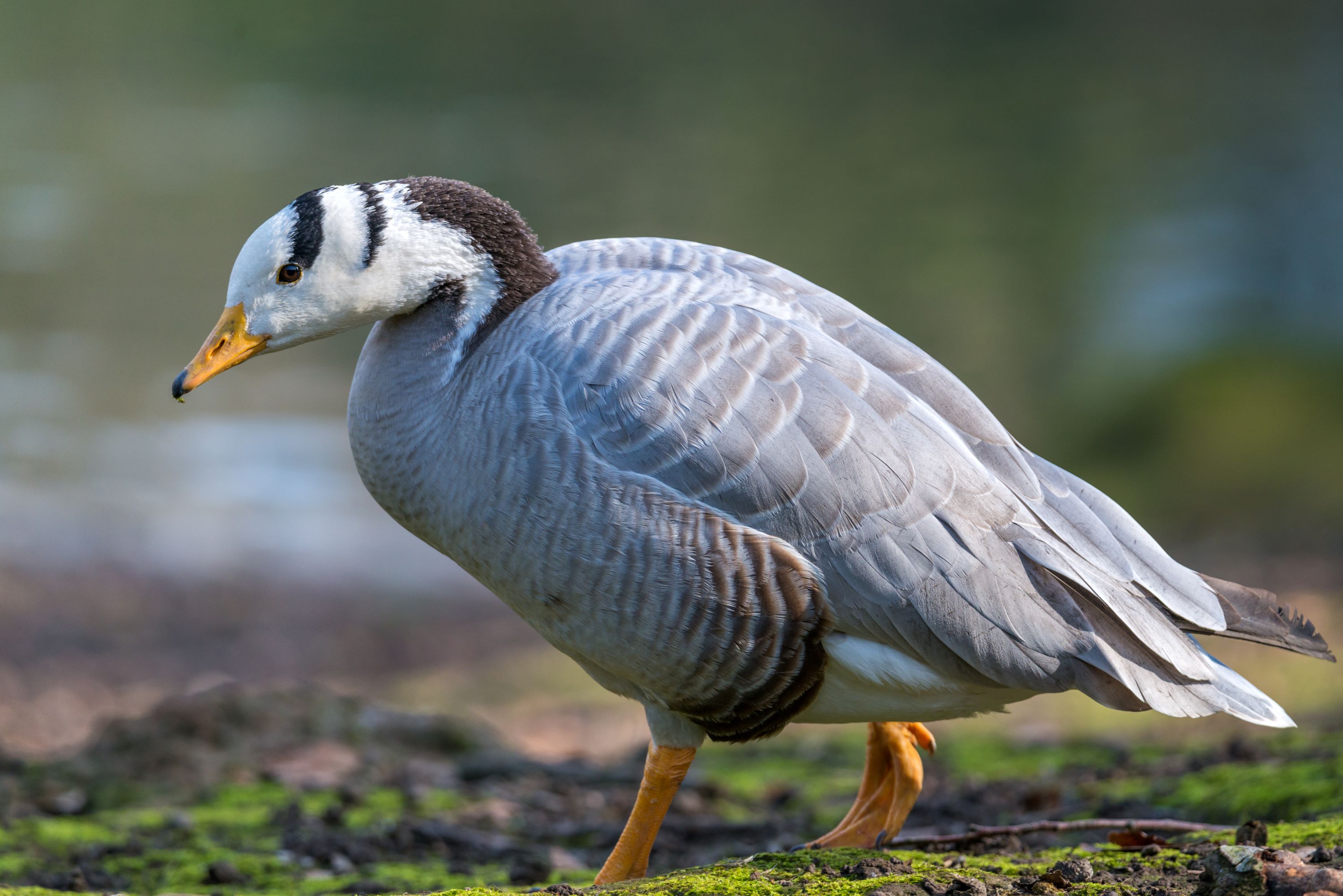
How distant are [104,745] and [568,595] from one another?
4.01 metres

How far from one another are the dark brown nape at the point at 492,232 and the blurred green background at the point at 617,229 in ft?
22.2

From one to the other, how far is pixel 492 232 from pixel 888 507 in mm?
1921

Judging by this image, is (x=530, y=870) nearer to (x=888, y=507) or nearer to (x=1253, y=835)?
(x=888, y=507)

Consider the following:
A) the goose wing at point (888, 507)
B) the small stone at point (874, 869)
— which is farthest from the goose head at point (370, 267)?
the small stone at point (874, 869)

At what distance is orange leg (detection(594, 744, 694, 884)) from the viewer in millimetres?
4816

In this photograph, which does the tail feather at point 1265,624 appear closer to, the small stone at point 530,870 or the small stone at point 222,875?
the small stone at point 530,870

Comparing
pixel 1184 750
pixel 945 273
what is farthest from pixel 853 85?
pixel 1184 750

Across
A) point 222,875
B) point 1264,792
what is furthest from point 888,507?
point 222,875

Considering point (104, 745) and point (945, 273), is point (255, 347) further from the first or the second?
point (945, 273)

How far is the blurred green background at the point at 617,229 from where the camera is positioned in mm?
13844

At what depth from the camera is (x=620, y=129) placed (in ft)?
121

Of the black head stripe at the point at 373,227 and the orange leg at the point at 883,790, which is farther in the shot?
the orange leg at the point at 883,790

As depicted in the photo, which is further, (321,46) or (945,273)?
(321,46)

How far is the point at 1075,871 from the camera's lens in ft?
13.6
